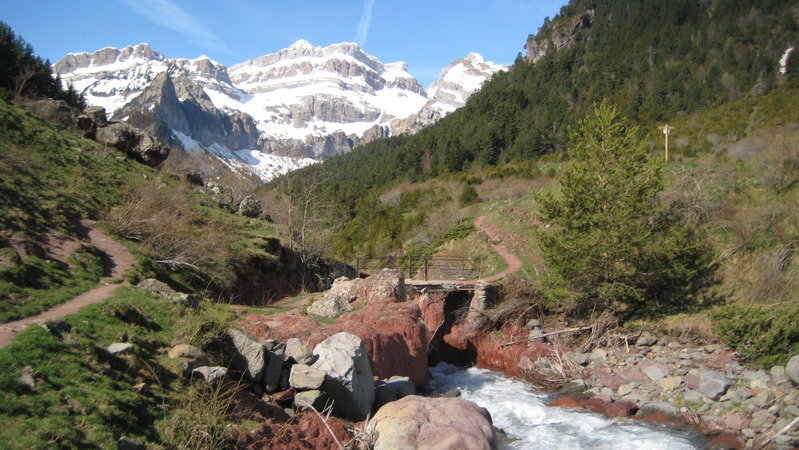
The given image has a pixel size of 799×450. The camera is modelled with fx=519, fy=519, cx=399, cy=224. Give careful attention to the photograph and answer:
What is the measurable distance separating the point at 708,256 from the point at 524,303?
684cm

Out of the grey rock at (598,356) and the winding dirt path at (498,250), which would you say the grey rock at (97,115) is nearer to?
the winding dirt path at (498,250)

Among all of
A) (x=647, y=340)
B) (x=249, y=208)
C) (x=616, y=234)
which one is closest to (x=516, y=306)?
(x=647, y=340)

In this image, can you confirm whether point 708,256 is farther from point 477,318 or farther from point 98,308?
point 98,308

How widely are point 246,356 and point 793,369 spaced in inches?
470

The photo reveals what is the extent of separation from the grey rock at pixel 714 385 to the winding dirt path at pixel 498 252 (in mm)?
10013

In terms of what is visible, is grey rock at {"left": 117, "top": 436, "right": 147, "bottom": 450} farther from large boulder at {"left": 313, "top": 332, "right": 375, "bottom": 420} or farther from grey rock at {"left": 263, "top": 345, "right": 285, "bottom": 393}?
large boulder at {"left": 313, "top": 332, "right": 375, "bottom": 420}

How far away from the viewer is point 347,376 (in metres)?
9.70

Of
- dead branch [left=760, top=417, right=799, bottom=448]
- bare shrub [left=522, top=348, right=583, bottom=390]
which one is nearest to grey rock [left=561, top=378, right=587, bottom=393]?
bare shrub [left=522, top=348, right=583, bottom=390]

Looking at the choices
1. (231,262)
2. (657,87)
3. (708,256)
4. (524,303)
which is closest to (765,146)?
(708,256)

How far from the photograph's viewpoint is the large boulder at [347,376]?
31.5 ft

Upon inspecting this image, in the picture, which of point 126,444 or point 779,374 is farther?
point 779,374

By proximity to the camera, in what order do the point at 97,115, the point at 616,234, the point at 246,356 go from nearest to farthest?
the point at 246,356 < the point at 616,234 < the point at 97,115

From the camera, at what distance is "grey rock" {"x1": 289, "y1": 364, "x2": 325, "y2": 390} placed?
9336 mm

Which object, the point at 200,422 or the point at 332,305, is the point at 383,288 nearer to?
the point at 332,305
